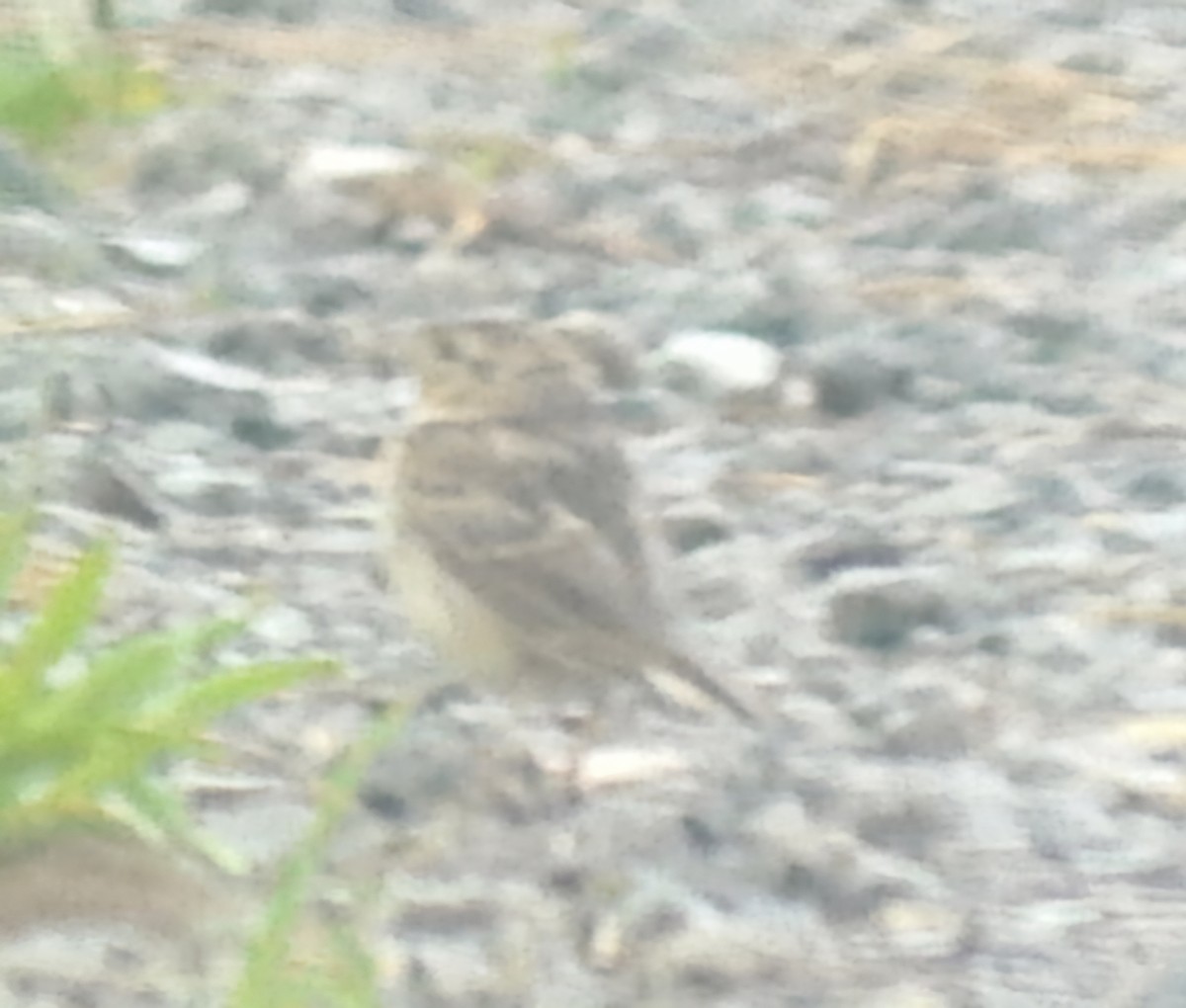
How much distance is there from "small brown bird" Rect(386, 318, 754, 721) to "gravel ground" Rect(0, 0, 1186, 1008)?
108mm

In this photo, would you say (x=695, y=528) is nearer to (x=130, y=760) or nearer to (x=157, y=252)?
(x=157, y=252)

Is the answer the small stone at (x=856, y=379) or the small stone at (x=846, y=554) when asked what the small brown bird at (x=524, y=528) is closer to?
the small stone at (x=846, y=554)

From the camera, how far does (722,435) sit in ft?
11.0

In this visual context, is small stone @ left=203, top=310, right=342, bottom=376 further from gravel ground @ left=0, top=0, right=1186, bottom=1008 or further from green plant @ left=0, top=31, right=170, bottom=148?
green plant @ left=0, top=31, right=170, bottom=148

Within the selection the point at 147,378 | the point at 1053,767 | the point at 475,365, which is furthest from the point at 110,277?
the point at 1053,767

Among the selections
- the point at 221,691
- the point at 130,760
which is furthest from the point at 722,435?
the point at 130,760

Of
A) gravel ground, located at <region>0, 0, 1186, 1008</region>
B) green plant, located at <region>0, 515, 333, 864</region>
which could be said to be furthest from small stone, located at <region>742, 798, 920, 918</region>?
green plant, located at <region>0, 515, 333, 864</region>

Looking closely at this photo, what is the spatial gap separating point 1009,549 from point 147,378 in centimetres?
124

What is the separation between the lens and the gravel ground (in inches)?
90.4

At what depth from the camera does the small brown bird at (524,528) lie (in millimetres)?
2547

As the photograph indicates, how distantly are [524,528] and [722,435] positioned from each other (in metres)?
0.80

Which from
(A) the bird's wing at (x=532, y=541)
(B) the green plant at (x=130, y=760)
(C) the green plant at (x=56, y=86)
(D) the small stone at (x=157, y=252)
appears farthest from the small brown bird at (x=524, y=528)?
(D) the small stone at (x=157, y=252)

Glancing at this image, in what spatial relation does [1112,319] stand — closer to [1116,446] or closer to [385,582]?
[1116,446]

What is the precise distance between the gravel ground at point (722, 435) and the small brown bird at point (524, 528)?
11 centimetres
